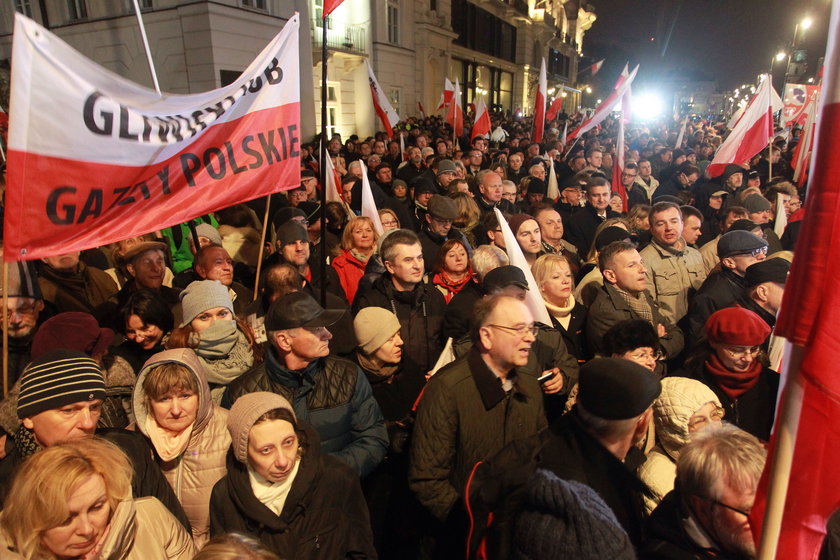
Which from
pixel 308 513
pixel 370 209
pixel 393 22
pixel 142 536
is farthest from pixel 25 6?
pixel 308 513

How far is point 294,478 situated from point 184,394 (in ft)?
2.07

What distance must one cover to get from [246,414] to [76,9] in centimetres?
1959

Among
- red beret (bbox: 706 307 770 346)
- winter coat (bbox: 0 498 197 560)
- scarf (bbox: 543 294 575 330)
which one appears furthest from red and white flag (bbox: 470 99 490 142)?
winter coat (bbox: 0 498 197 560)

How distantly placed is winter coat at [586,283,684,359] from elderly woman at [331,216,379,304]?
206 cm

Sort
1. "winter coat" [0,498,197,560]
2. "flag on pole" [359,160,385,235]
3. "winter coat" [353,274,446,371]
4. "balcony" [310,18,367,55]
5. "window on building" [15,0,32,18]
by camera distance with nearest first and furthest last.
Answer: "winter coat" [0,498,197,560]
"winter coat" [353,274,446,371]
"flag on pole" [359,160,385,235]
"window on building" [15,0,32,18]
"balcony" [310,18,367,55]

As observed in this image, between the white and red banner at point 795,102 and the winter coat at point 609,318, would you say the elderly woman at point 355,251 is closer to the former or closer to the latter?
the winter coat at point 609,318

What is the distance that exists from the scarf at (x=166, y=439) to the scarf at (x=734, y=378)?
2599 mm

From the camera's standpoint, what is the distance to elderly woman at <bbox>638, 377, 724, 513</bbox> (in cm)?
222

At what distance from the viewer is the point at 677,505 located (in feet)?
5.70

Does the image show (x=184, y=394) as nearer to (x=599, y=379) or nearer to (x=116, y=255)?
(x=599, y=379)

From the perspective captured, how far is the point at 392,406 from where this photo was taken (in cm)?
316

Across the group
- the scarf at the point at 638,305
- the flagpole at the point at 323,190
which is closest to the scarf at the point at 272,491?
the flagpole at the point at 323,190

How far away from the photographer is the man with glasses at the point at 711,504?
5.16ft

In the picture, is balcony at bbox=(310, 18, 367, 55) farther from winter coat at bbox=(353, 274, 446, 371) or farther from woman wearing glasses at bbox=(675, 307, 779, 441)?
woman wearing glasses at bbox=(675, 307, 779, 441)
